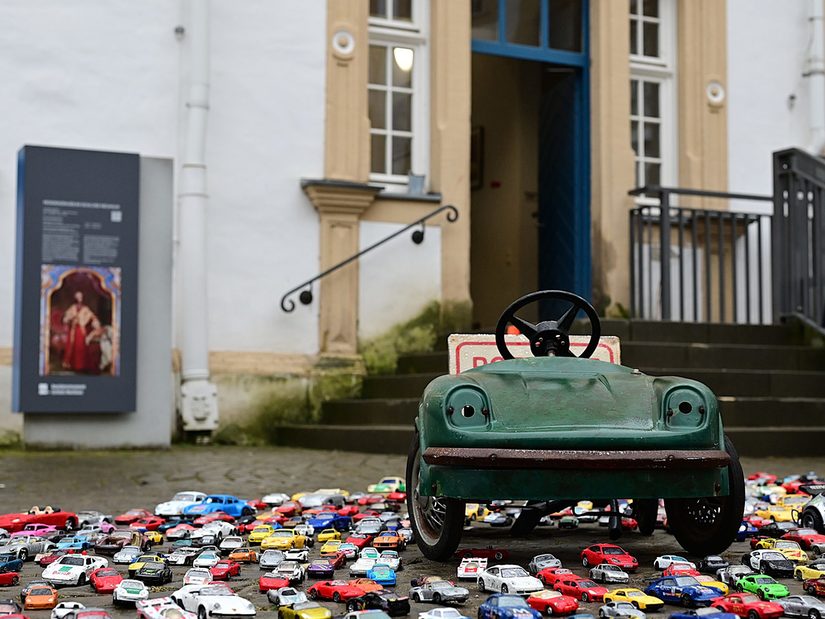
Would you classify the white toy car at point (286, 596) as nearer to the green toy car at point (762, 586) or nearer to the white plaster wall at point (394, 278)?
the green toy car at point (762, 586)

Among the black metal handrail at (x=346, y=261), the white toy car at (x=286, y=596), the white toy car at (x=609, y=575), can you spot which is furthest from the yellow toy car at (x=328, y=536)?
the black metal handrail at (x=346, y=261)

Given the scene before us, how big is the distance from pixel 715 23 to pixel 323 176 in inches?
189

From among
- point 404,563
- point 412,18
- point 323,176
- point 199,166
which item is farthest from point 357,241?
point 404,563

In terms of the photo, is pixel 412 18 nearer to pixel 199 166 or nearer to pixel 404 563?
pixel 199 166

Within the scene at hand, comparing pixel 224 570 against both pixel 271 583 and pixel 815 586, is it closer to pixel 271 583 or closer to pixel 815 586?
pixel 271 583

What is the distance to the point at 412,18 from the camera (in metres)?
11.9

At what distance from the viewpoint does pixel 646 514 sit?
4.99m

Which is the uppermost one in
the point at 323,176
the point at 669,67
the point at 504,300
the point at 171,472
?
the point at 669,67

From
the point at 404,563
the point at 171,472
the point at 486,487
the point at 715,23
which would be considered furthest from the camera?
the point at 715,23

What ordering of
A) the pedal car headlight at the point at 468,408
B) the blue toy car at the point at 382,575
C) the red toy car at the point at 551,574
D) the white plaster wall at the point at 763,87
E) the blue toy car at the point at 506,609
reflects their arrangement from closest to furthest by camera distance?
the blue toy car at the point at 506,609, the red toy car at the point at 551,574, the blue toy car at the point at 382,575, the pedal car headlight at the point at 468,408, the white plaster wall at the point at 763,87

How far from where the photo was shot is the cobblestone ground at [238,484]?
4.04 metres

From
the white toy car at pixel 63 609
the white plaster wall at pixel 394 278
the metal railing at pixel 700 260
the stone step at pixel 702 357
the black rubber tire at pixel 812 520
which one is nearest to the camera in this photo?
the white toy car at pixel 63 609

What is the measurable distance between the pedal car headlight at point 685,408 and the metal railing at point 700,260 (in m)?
7.03

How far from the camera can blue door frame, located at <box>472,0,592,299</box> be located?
1230 centimetres
